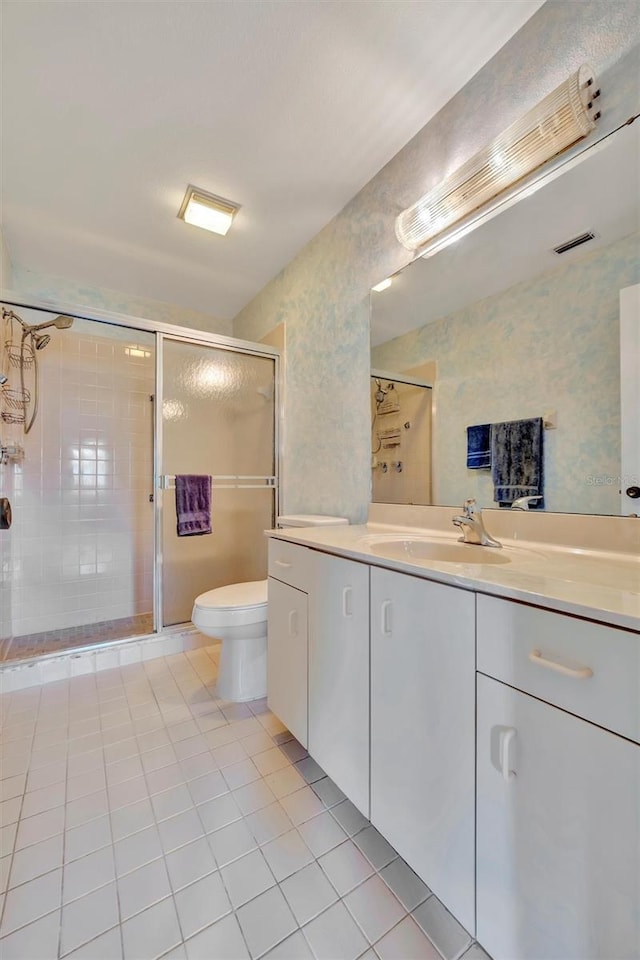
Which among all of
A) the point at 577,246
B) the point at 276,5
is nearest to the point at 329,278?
the point at 276,5

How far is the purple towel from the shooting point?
2285 mm

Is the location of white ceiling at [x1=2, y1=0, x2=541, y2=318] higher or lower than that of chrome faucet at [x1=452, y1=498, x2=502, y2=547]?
higher

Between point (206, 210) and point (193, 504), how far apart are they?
5.18 ft

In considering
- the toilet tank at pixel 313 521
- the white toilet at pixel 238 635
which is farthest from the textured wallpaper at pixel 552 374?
the white toilet at pixel 238 635

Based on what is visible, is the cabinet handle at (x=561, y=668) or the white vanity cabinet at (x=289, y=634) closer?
the cabinet handle at (x=561, y=668)

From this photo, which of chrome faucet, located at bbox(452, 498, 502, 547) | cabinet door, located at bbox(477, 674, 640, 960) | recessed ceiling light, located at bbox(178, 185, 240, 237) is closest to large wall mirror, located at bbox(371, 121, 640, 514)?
chrome faucet, located at bbox(452, 498, 502, 547)

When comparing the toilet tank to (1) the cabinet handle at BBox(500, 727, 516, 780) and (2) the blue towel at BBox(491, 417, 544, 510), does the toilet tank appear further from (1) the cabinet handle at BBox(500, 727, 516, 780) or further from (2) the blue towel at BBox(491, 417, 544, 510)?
(1) the cabinet handle at BBox(500, 727, 516, 780)

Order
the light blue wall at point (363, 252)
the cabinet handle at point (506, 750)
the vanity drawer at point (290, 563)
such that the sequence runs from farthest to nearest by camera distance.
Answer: the vanity drawer at point (290, 563) → the light blue wall at point (363, 252) → the cabinet handle at point (506, 750)

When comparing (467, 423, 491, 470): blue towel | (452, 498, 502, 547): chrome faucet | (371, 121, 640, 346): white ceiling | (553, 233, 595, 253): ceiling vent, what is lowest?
(452, 498, 502, 547): chrome faucet

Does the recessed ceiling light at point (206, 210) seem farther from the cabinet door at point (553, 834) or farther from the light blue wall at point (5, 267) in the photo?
the cabinet door at point (553, 834)

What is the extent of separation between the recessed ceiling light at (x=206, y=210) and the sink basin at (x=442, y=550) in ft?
6.12

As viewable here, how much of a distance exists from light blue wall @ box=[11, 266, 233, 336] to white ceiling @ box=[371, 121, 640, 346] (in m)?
1.98

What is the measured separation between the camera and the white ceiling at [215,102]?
120cm

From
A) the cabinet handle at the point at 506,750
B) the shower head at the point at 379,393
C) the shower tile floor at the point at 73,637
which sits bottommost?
the shower tile floor at the point at 73,637
